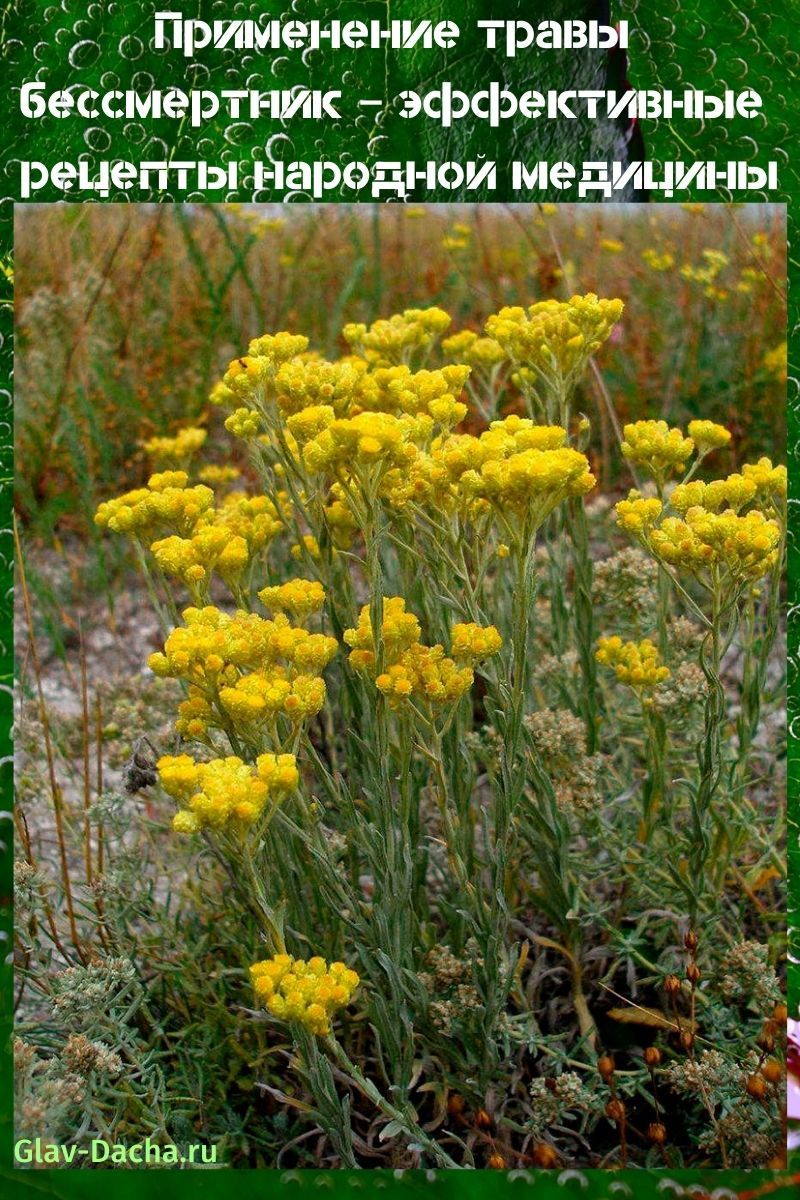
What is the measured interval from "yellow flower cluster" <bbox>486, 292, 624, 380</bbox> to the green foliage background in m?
0.27

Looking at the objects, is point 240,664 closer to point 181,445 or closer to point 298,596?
point 298,596

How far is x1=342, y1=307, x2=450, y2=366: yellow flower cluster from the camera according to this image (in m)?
1.72

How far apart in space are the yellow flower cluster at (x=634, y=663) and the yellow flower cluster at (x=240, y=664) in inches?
20.9

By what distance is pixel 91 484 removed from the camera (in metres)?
A: 2.77

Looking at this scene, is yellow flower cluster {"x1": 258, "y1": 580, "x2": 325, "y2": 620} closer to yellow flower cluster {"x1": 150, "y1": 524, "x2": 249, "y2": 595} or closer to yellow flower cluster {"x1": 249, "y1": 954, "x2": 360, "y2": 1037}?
yellow flower cluster {"x1": 150, "y1": 524, "x2": 249, "y2": 595}

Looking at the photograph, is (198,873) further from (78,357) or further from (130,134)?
(78,357)

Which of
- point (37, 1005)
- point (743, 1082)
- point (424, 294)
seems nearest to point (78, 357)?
point (424, 294)

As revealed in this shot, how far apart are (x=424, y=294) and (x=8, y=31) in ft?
5.03

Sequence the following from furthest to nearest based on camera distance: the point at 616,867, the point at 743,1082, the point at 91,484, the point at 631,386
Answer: the point at 631,386
the point at 91,484
the point at 616,867
the point at 743,1082

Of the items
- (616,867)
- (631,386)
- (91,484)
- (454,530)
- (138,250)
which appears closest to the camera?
(454,530)

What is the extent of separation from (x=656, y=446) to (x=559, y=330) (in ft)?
0.75

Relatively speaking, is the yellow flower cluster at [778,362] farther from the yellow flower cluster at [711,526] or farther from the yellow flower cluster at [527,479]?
the yellow flower cluster at [527,479]
